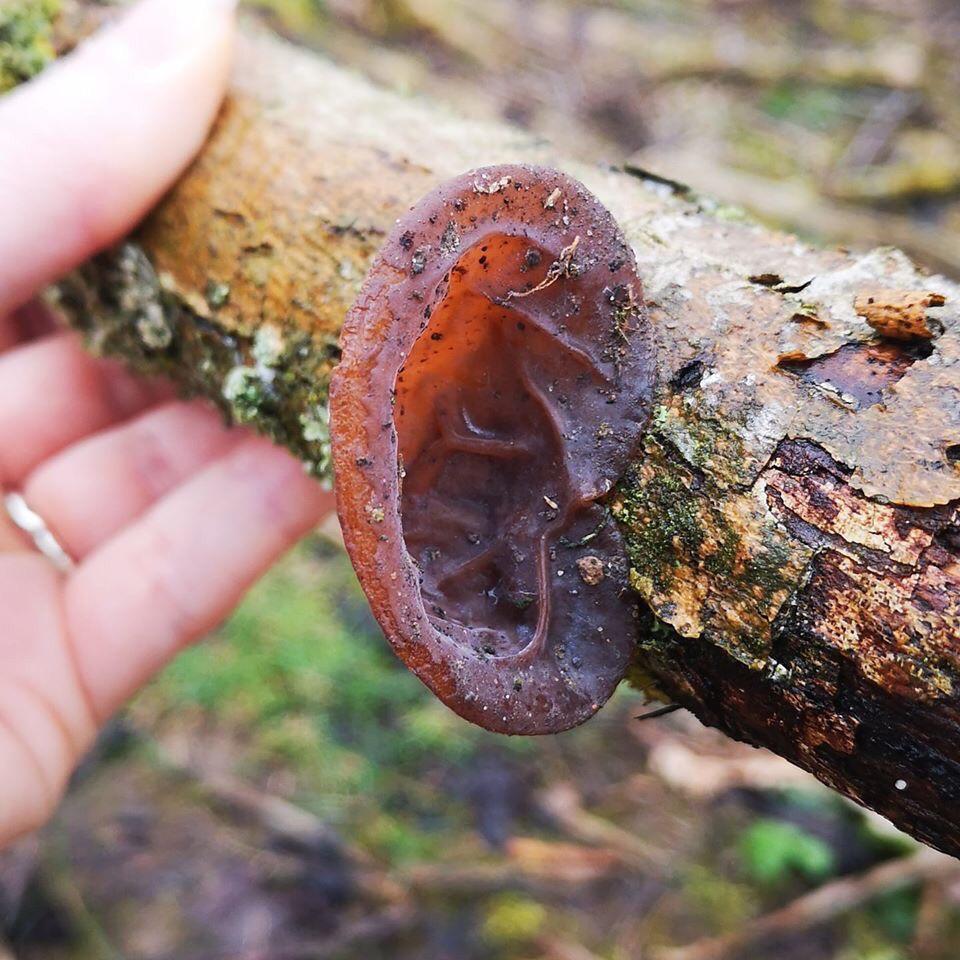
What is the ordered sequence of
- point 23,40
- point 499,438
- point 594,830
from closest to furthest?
point 499,438, point 23,40, point 594,830

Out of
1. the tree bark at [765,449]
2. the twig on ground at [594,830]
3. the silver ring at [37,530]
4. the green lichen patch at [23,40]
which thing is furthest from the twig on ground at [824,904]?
the green lichen patch at [23,40]

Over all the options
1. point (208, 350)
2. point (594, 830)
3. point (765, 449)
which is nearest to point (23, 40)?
point (208, 350)

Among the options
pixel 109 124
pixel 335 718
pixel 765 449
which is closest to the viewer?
pixel 765 449

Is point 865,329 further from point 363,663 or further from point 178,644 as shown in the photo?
point 363,663

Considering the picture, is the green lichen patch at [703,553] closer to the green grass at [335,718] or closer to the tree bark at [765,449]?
the tree bark at [765,449]

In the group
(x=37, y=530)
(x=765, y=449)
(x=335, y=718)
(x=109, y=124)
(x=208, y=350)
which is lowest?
(x=335, y=718)

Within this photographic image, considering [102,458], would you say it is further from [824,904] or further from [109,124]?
[824,904]

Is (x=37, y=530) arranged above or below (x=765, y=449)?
below
